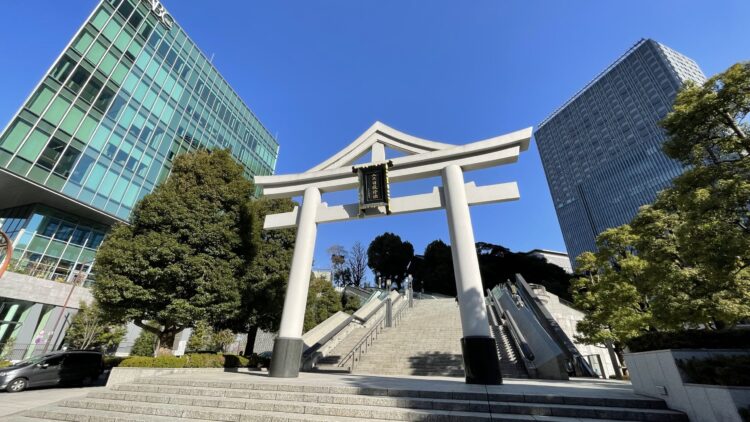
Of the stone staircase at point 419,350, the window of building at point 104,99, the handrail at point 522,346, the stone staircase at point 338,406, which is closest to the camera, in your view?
the stone staircase at point 338,406

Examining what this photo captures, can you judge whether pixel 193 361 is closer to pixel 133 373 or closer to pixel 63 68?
pixel 133 373

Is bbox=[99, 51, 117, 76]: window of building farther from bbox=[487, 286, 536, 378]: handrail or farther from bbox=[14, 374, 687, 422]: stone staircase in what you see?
bbox=[487, 286, 536, 378]: handrail

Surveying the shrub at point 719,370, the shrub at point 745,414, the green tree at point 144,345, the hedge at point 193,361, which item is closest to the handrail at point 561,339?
the shrub at point 719,370

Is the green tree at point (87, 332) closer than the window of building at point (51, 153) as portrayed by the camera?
Yes

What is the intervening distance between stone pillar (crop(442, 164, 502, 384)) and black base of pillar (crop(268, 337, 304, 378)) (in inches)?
181

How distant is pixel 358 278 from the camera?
51.5m

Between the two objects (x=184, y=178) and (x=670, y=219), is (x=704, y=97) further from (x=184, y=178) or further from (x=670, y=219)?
(x=184, y=178)

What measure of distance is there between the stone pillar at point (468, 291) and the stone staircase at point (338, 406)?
148cm

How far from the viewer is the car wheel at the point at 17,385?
32.0 feet

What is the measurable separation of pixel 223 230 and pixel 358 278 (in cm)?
4179

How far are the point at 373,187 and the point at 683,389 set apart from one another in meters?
8.16

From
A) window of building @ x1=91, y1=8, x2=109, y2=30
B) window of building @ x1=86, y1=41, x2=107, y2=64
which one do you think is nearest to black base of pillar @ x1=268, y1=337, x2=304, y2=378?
window of building @ x1=86, y1=41, x2=107, y2=64

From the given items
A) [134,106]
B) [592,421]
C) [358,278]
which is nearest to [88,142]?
[134,106]

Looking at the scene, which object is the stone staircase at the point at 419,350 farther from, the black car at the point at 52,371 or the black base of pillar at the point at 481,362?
the black car at the point at 52,371
